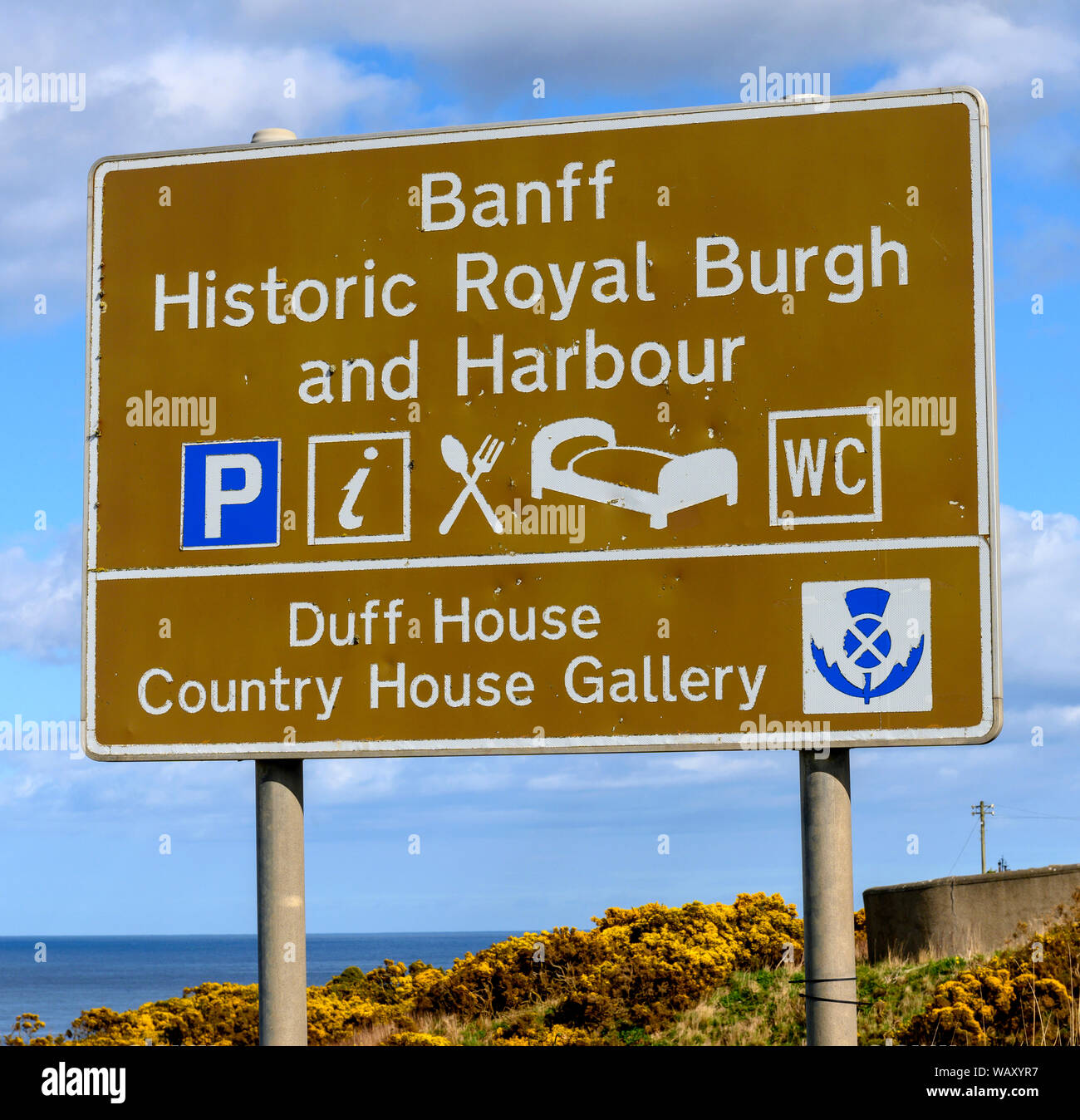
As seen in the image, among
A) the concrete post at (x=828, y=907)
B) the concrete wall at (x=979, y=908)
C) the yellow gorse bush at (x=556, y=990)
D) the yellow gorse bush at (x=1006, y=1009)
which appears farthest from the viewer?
the concrete wall at (x=979, y=908)

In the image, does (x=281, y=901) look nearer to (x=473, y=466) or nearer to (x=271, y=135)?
(x=473, y=466)

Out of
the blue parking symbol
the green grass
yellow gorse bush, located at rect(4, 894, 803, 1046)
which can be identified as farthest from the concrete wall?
the blue parking symbol

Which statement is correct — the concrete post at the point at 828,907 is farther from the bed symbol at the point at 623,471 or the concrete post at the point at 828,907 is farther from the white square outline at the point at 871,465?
the bed symbol at the point at 623,471

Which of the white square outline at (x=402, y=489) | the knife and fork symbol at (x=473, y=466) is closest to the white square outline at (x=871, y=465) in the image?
the knife and fork symbol at (x=473, y=466)

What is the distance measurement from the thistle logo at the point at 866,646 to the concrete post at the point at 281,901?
2.16 meters

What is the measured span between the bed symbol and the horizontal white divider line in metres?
0.17

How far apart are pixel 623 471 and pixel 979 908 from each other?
10.9 m

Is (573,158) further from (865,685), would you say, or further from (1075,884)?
(1075,884)

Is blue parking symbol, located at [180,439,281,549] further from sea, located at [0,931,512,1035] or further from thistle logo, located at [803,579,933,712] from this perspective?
sea, located at [0,931,512,1035]

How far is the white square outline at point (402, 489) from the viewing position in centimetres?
558

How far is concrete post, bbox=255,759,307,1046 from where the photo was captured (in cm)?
542

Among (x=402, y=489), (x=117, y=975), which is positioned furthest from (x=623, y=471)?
(x=117, y=975)

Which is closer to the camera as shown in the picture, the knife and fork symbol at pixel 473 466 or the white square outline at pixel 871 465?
the white square outline at pixel 871 465

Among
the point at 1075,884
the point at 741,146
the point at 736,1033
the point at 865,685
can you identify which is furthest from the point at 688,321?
the point at 1075,884
